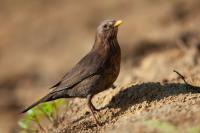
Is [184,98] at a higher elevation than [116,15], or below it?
below

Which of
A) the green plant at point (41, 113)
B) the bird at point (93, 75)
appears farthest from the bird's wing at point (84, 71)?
the green plant at point (41, 113)

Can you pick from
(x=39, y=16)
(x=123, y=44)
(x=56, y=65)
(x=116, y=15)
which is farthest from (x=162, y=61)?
(x=39, y=16)

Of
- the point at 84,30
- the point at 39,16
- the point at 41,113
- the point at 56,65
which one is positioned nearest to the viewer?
the point at 41,113

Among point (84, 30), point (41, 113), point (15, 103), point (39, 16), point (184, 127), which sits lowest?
point (184, 127)

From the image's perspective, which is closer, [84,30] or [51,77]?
[51,77]

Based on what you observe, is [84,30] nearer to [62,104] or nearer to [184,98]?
[62,104]

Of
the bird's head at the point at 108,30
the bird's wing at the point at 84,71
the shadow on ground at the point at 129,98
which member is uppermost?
the bird's head at the point at 108,30

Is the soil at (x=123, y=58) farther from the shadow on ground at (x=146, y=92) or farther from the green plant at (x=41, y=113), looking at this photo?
the green plant at (x=41, y=113)

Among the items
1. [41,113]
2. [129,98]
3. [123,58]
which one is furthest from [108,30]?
[123,58]

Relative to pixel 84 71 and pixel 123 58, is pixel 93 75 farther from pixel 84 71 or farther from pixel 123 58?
pixel 123 58
